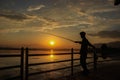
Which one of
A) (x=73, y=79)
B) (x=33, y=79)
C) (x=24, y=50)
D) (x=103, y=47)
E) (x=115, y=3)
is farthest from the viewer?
(x=103, y=47)

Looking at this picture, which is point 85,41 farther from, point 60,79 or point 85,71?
point 60,79

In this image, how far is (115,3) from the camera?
978cm

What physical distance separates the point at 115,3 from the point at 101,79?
3431mm

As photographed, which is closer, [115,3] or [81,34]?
[115,3]

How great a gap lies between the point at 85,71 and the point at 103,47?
9380 mm

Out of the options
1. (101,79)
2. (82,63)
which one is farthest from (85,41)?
(101,79)

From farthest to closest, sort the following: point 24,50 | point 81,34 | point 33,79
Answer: point 33,79 → point 81,34 → point 24,50

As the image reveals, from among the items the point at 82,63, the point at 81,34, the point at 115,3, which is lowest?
the point at 82,63

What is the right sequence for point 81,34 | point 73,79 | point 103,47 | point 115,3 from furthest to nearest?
point 103,47 < point 81,34 < point 73,79 < point 115,3

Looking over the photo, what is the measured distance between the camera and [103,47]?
69.0ft

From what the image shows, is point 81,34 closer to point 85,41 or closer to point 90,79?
point 85,41

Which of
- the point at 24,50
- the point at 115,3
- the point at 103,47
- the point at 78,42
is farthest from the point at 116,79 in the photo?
the point at 103,47

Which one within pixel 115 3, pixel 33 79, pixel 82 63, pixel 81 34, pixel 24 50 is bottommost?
pixel 33 79

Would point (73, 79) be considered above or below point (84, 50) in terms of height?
below
